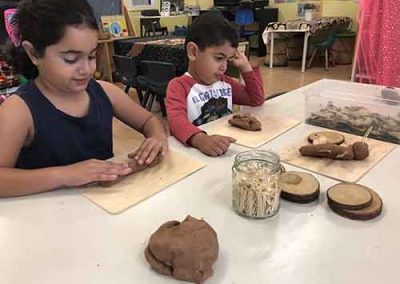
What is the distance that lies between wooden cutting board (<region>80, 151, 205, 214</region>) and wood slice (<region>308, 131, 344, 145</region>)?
1.04 feet

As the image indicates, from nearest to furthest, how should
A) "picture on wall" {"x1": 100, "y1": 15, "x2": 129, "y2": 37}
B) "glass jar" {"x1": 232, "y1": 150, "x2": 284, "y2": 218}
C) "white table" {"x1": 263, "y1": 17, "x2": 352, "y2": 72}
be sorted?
"glass jar" {"x1": 232, "y1": 150, "x2": 284, "y2": 218} < "picture on wall" {"x1": 100, "y1": 15, "x2": 129, "y2": 37} < "white table" {"x1": 263, "y1": 17, "x2": 352, "y2": 72}

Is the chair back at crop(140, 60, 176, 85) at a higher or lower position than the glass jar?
lower

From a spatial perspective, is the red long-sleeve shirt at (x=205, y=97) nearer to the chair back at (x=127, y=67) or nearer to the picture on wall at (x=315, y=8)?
the chair back at (x=127, y=67)

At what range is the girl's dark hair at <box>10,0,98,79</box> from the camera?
78 cm

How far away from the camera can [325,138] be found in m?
0.93

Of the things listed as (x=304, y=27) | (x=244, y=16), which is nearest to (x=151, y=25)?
(x=244, y=16)

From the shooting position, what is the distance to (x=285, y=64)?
5543mm

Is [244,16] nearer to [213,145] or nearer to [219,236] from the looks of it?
[213,145]

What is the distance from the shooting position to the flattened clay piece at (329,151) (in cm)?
81

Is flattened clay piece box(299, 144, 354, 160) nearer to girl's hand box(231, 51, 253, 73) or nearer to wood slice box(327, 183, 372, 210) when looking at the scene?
wood slice box(327, 183, 372, 210)

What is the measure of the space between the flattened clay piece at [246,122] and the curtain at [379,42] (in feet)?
2.54

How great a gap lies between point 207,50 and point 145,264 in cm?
86

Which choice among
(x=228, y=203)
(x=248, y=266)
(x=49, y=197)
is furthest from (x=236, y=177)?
(x=49, y=197)

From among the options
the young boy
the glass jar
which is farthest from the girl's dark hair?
the glass jar
